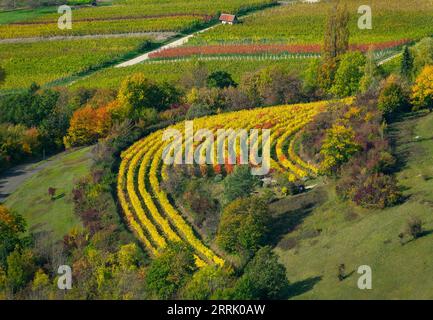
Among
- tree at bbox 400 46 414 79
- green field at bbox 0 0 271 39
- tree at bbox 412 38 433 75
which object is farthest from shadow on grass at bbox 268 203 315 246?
green field at bbox 0 0 271 39

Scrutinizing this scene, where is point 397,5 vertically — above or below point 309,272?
above

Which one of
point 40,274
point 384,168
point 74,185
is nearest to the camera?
point 40,274

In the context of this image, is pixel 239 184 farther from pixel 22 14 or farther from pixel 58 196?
pixel 22 14

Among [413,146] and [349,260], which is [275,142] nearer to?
[413,146]

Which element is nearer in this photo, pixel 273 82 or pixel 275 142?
pixel 275 142

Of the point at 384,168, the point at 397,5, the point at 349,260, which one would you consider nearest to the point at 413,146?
the point at 384,168

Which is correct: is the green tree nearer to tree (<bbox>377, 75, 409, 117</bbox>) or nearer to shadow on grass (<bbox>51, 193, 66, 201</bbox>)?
shadow on grass (<bbox>51, 193, 66, 201</bbox>)

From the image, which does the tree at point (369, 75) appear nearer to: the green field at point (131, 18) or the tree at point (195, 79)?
the tree at point (195, 79)

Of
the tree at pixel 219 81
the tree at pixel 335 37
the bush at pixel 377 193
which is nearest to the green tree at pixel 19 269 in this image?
the bush at pixel 377 193
